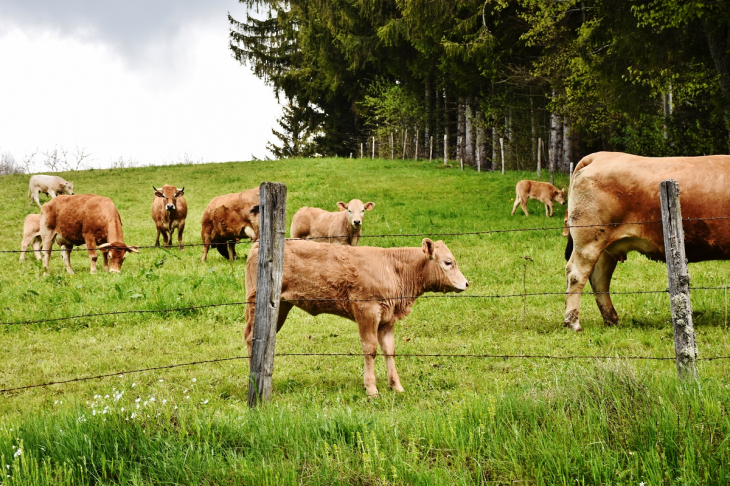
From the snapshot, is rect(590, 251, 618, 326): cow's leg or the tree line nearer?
rect(590, 251, 618, 326): cow's leg

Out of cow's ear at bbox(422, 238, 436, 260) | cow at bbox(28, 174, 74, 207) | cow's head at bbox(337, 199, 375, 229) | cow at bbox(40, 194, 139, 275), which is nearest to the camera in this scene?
cow's ear at bbox(422, 238, 436, 260)

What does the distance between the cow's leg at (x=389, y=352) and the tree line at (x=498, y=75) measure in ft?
33.6

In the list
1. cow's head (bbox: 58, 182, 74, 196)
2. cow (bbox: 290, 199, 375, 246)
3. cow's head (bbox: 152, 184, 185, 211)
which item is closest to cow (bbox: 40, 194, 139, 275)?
cow's head (bbox: 152, 184, 185, 211)

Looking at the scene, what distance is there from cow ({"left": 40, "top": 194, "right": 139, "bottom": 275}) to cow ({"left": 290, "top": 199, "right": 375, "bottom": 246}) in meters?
3.94

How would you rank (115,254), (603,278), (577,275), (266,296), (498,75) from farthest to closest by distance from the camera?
(498,75) → (115,254) → (603,278) → (577,275) → (266,296)

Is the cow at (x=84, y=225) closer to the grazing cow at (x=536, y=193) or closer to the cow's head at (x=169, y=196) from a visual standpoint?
the cow's head at (x=169, y=196)

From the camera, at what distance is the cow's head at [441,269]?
629cm

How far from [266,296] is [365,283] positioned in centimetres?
158

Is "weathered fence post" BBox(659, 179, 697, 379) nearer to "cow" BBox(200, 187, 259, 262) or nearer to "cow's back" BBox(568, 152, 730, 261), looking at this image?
"cow's back" BBox(568, 152, 730, 261)

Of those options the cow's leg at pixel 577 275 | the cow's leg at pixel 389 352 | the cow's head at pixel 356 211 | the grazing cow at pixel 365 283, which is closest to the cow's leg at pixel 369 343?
the grazing cow at pixel 365 283

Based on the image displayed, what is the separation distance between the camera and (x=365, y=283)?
236 inches

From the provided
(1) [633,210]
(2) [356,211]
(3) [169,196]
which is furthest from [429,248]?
(3) [169,196]

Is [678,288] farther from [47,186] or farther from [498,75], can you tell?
[47,186]

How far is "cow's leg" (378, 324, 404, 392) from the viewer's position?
19.0ft
